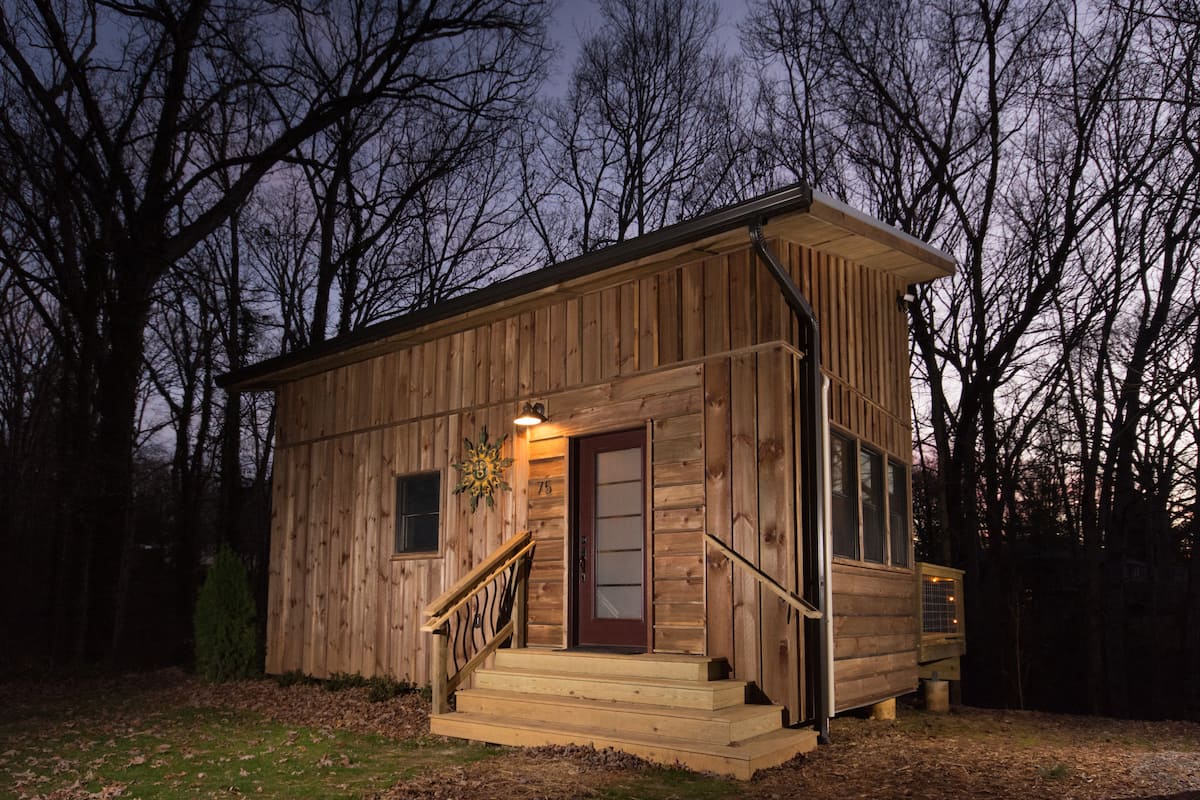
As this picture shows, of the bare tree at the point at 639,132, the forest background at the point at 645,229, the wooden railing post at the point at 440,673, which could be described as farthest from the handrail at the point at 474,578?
the bare tree at the point at 639,132

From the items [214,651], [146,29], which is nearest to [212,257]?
[146,29]

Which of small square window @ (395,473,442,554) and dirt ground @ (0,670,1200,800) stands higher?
small square window @ (395,473,442,554)

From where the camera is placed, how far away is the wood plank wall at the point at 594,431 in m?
7.16

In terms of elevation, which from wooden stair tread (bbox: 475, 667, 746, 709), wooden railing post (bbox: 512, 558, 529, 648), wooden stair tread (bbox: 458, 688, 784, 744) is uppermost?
wooden railing post (bbox: 512, 558, 529, 648)

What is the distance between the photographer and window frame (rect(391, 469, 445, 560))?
9539 millimetres

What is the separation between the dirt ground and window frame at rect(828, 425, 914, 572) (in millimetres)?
1384

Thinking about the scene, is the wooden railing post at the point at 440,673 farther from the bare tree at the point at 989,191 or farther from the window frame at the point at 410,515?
the bare tree at the point at 989,191

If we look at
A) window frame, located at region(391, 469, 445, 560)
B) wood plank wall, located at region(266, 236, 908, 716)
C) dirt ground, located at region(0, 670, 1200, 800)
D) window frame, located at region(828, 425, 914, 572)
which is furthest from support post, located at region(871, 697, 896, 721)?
window frame, located at region(391, 469, 445, 560)

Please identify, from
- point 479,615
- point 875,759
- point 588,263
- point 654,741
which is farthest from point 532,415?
point 875,759

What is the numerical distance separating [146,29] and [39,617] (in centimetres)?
1193

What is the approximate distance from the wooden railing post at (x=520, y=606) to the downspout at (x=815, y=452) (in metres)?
2.59

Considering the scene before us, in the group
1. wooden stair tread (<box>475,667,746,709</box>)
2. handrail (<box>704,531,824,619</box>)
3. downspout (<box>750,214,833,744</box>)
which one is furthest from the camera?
downspout (<box>750,214,833,744</box>)

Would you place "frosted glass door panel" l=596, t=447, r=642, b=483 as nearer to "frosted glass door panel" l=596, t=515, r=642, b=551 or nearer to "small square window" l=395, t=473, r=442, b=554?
"frosted glass door panel" l=596, t=515, r=642, b=551

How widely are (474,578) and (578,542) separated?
920 millimetres
